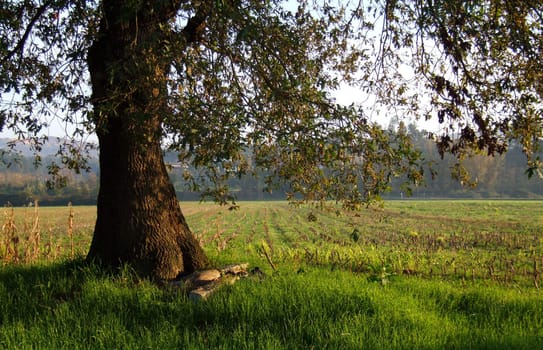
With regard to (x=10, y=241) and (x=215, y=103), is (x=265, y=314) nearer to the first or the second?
(x=215, y=103)

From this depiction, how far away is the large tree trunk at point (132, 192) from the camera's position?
695 centimetres

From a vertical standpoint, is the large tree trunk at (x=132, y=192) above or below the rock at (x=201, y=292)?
above

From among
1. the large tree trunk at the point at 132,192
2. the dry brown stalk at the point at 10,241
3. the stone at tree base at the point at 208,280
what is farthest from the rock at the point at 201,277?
the dry brown stalk at the point at 10,241

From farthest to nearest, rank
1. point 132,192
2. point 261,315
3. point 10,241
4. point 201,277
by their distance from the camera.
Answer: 1. point 10,241
2. point 132,192
3. point 201,277
4. point 261,315

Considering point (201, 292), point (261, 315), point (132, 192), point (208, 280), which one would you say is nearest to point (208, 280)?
point (208, 280)

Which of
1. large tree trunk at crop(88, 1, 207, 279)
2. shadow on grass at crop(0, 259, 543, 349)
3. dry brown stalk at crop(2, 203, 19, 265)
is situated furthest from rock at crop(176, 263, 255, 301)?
dry brown stalk at crop(2, 203, 19, 265)

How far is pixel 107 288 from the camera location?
19.6 ft

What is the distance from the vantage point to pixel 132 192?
7246mm

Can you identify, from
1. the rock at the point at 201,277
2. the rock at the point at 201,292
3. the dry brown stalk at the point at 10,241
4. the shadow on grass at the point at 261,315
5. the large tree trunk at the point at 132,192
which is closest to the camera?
the shadow on grass at the point at 261,315

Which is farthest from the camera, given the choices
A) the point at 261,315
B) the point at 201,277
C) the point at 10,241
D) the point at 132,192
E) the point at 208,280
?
the point at 10,241

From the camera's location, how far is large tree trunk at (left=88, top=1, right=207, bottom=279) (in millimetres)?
6945

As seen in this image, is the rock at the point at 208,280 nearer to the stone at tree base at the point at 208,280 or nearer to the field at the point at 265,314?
the stone at tree base at the point at 208,280

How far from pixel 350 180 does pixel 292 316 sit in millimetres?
3035

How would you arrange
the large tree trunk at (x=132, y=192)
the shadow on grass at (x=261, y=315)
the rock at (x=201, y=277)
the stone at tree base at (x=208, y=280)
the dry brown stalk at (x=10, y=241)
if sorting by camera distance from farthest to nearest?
the dry brown stalk at (x=10, y=241) < the large tree trunk at (x=132, y=192) < the rock at (x=201, y=277) < the stone at tree base at (x=208, y=280) < the shadow on grass at (x=261, y=315)
